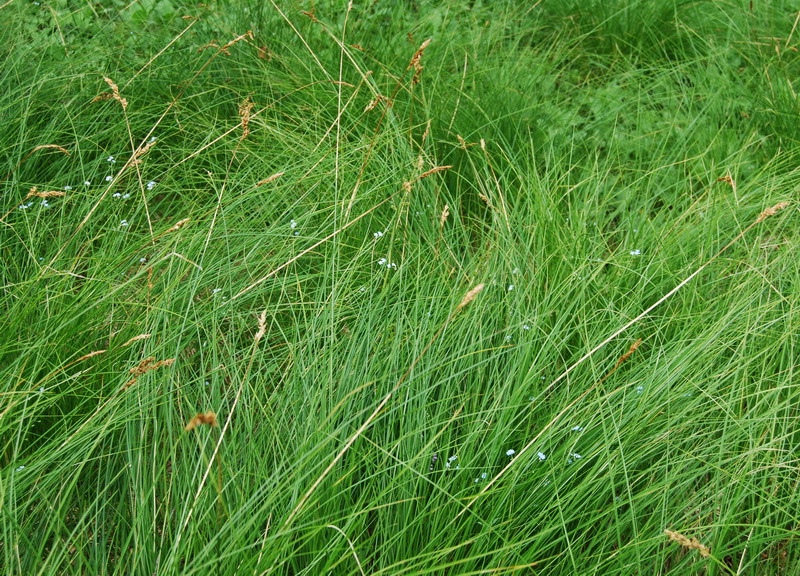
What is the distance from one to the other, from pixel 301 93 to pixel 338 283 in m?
1.15

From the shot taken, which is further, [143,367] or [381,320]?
[381,320]

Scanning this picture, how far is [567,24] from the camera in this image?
364cm

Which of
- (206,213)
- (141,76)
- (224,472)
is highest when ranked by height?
(141,76)

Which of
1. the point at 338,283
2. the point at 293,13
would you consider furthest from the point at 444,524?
the point at 293,13

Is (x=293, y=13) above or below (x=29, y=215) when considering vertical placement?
above

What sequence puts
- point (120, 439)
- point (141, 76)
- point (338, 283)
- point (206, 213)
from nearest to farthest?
point (120, 439)
point (338, 283)
point (206, 213)
point (141, 76)

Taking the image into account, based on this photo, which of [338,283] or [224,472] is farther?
[338,283]

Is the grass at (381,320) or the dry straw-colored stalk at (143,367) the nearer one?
the dry straw-colored stalk at (143,367)

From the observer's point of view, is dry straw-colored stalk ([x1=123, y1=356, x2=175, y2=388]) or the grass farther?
the grass

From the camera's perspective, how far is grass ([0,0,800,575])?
1507mm

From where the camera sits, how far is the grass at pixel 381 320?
1.51 meters

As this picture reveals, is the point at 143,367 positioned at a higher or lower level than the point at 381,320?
higher

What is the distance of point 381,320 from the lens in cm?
193

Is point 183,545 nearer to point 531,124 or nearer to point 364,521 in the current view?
point 364,521
